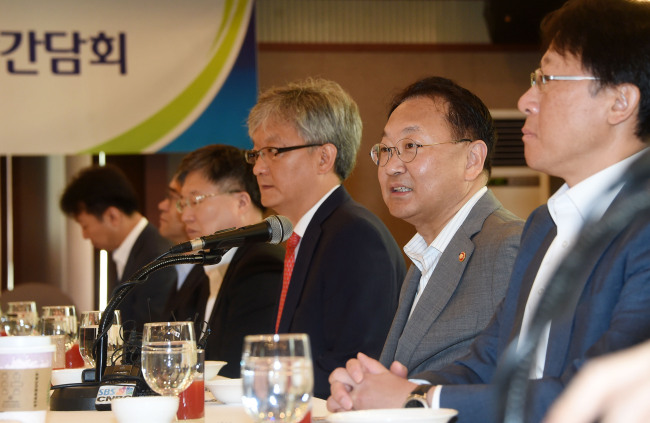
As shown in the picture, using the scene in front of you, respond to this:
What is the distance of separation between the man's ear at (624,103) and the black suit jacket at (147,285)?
8.06 ft

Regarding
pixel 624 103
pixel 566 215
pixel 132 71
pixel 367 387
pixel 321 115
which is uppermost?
pixel 132 71

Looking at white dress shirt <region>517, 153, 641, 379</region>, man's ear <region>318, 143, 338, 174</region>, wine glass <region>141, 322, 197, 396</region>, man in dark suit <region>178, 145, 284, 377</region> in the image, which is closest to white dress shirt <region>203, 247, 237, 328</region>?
man in dark suit <region>178, 145, 284, 377</region>

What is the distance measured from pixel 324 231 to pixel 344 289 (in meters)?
0.26

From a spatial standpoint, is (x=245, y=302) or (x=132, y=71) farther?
(x=132, y=71)

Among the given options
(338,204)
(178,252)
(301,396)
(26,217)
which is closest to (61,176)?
(26,217)

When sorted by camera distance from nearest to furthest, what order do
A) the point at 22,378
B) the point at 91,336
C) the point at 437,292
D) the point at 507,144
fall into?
the point at 22,378 → the point at 437,292 → the point at 91,336 → the point at 507,144

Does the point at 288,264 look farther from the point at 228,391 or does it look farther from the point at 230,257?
the point at 228,391

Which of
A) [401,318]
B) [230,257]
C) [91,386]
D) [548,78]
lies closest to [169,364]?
[91,386]

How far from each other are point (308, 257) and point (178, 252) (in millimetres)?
1090

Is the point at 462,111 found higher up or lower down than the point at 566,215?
higher up

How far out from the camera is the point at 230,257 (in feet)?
11.1

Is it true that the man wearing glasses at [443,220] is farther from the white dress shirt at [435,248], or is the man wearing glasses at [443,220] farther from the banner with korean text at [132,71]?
the banner with korean text at [132,71]

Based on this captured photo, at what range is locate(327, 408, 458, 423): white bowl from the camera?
1.12 meters

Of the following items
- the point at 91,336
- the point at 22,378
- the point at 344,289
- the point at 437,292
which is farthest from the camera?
the point at 344,289
